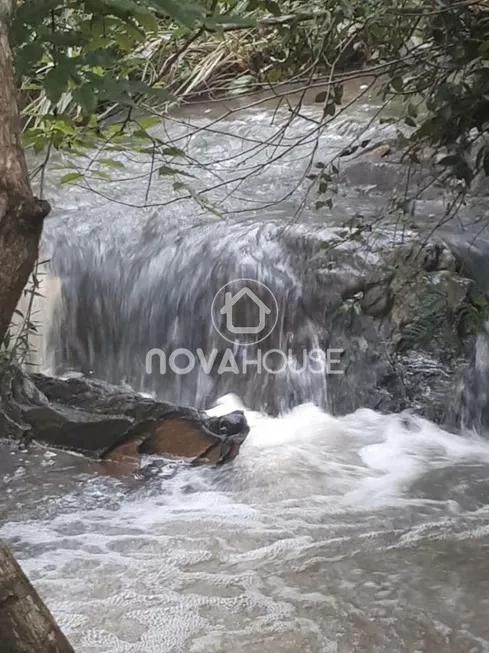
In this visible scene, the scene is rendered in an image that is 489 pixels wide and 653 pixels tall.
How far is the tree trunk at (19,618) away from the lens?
112 cm

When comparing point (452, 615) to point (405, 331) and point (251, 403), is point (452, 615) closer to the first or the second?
point (405, 331)

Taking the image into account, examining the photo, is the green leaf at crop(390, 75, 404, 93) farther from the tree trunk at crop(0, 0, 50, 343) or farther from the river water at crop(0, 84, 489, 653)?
Result: the tree trunk at crop(0, 0, 50, 343)

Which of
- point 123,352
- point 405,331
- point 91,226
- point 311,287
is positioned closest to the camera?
point 405,331

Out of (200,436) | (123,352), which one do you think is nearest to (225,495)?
(200,436)

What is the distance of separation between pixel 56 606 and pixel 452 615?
119 centimetres

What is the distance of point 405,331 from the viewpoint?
4270 mm

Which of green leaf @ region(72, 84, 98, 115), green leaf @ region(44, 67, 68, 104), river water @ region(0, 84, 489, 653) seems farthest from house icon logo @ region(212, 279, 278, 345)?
green leaf @ region(44, 67, 68, 104)

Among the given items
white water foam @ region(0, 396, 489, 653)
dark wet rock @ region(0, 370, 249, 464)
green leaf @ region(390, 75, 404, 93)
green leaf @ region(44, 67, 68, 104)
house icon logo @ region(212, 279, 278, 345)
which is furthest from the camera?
house icon logo @ region(212, 279, 278, 345)

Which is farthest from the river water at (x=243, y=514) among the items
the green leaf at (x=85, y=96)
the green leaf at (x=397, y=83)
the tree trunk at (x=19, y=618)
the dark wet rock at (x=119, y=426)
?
the green leaf at (x=85, y=96)

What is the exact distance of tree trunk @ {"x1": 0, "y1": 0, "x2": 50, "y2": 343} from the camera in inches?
43.2

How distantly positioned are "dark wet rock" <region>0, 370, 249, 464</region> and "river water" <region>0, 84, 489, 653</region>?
109mm

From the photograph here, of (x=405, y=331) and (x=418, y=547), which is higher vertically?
(x=405, y=331)

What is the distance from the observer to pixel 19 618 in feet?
3.70

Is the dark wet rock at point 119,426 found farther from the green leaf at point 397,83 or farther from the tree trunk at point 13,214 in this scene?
the tree trunk at point 13,214
